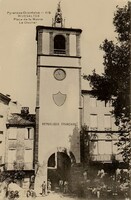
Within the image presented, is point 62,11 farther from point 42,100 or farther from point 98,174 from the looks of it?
point 98,174

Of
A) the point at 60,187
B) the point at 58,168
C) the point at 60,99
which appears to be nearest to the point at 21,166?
the point at 58,168

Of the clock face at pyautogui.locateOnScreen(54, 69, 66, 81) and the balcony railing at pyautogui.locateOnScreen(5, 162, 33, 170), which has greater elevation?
the clock face at pyautogui.locateOnScreen(54, 69, 66, 81)

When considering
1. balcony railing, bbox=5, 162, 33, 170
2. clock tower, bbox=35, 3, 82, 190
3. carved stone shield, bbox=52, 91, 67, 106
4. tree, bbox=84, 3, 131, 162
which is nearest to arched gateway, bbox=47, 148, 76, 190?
clock tower, bbox=35, 3, 82, 190

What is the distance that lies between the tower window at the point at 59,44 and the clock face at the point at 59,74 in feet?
2.66

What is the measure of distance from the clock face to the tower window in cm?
81

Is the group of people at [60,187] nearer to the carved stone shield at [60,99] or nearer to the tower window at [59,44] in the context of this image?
the carved stone shield at [60,99]

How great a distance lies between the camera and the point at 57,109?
7.78 metres

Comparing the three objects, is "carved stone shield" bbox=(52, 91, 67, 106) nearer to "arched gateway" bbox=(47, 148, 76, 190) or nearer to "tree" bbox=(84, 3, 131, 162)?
"tree" bbox=(84, 3, 131, 162)

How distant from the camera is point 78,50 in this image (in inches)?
326

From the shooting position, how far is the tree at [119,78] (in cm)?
665

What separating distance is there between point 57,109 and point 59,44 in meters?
2.86

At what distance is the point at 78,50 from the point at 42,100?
1.47m

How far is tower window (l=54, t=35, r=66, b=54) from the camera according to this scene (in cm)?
972

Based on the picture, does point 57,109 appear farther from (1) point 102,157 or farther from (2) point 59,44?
(2) point 59,44
